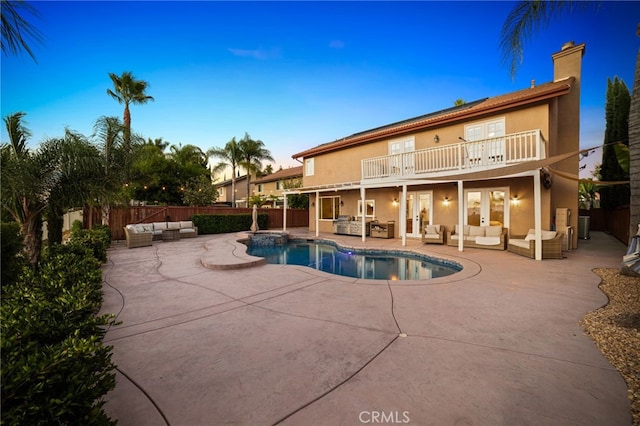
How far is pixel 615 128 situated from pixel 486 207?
12.3 meters

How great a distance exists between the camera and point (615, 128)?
15562 mm

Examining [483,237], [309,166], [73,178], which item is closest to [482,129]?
[483,237]

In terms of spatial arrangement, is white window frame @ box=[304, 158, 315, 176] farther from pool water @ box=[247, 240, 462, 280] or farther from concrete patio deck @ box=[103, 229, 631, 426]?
concrete patio deck @ box=[103, 229, 631, 426]

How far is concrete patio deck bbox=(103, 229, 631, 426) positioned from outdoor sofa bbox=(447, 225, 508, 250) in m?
4.19

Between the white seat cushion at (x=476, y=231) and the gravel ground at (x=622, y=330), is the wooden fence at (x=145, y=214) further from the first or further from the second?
the gravel ground at (x=622, y=330)

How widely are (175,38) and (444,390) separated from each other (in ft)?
44.0

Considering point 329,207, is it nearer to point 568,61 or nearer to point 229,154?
point 568,61

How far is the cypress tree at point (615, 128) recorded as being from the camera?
15.3m

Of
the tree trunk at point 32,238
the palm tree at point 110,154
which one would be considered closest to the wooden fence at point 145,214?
the palm tree at point 110,154

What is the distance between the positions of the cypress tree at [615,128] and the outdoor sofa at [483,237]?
37.4 feet

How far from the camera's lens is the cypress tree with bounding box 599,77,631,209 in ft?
50.1

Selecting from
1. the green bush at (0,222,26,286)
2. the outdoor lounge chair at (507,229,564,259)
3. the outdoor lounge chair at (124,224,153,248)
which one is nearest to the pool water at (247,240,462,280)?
the outdoor lounge chair at (507,229,564,259)

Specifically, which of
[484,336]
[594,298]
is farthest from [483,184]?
[484,336]

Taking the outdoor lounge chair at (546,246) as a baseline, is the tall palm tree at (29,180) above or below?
above
